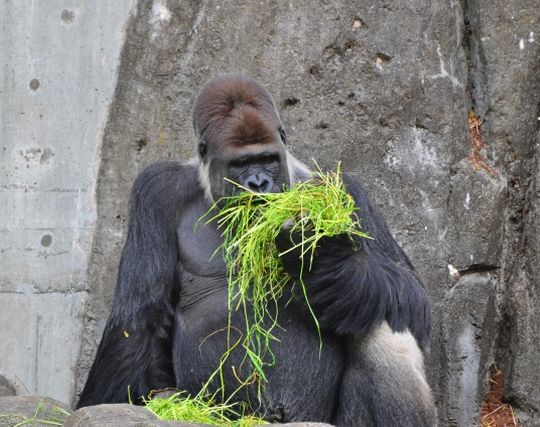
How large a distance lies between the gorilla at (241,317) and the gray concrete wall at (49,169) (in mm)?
726

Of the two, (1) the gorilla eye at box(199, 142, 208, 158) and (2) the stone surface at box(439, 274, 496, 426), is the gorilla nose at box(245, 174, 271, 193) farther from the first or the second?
(2) the stone surface at box(439, 274, 496, 426)

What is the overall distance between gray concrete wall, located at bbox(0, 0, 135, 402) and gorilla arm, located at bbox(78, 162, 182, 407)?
726mm

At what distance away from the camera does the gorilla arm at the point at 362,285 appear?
4.17m

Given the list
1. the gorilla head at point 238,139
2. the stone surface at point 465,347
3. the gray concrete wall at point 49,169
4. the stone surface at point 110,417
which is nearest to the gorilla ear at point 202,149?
the gorilla head at point 238,139

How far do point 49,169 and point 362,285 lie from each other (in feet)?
6.02

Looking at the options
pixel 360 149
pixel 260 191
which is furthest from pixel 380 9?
pixel 260 191

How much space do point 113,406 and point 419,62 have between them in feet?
8.53

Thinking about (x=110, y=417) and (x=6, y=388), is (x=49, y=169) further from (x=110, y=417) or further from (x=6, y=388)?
(x=110, y=417)

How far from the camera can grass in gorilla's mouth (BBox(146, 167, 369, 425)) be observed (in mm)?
4043

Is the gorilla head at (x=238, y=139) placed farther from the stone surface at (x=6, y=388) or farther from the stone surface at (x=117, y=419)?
the stone surface at (x=6, y=388)

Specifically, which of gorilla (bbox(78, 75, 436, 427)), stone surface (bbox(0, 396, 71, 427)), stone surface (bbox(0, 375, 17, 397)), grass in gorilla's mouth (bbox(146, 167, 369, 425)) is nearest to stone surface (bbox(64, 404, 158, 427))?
stone surface (bbox(0, 396, 71, 427))

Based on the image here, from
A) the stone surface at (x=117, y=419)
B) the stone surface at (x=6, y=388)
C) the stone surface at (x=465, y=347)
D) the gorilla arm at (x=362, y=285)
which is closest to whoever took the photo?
the stone surface at (x=117, y=419)

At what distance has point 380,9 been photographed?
5457 millimetres

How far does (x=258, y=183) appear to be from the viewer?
4238 mm
